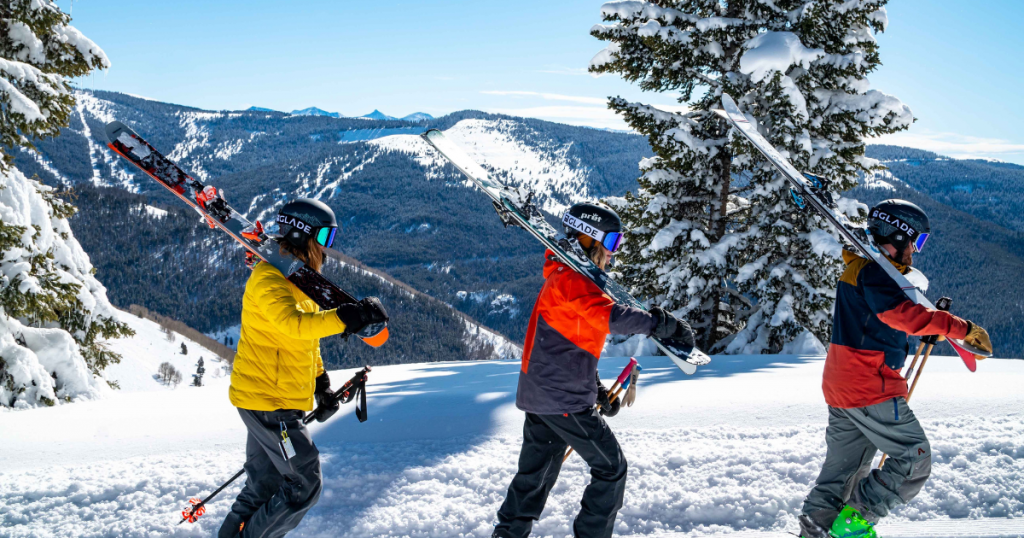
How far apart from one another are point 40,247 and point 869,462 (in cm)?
1069

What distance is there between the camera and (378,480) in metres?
4.52

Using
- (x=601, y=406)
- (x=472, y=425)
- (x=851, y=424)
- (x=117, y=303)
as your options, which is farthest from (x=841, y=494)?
(x=117, y=303)

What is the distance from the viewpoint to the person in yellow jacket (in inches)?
121

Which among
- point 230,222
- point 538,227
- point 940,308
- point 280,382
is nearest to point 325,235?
point 280,382

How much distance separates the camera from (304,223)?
3354 mm

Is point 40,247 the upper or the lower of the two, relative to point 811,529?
upper

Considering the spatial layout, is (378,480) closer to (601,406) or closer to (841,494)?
(601,406)

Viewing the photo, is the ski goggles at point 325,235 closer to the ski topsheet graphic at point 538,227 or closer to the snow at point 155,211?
→ the ski topsheet graphic at point 538,227

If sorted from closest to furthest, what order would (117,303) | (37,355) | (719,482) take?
(719,482)
(37,355)
(117,303)

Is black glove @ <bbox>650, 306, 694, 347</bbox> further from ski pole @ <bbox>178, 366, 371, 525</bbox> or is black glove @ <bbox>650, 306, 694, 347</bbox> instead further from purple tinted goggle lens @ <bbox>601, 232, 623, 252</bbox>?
ski pole @ <bbox>178, 366, 371, 525</bbox>

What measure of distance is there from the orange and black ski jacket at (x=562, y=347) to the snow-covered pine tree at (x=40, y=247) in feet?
27.2

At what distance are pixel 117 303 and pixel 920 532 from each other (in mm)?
185405

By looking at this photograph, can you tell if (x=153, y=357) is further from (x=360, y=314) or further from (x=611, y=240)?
(x=611, y=240)

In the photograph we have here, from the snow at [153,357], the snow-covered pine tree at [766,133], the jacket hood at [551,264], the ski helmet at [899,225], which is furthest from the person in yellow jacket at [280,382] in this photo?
the snow at [153,357]
